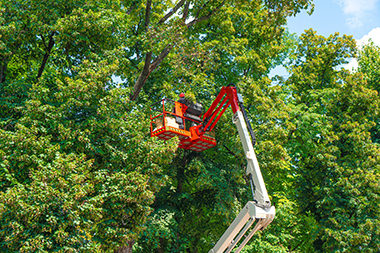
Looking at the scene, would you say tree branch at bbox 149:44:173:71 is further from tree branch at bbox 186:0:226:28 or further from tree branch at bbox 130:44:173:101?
tree branch at bbox 186:0:226:28

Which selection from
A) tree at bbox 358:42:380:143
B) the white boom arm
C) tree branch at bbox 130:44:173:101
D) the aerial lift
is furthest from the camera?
tree at bbox 358:42:380:143

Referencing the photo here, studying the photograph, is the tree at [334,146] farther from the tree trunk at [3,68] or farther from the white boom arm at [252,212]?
the tree trunk at [3,68]

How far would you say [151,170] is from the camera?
480 inches

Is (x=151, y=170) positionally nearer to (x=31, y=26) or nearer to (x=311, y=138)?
(x=31, y=26)

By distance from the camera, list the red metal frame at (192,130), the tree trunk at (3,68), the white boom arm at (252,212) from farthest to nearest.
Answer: the red metal frame at (192,130) < the tree trunk at (3,68) < the white boom arm at (252,212)

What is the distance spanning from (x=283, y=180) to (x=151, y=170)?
504 inches

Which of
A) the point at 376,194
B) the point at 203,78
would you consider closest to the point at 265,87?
the point at 203,78

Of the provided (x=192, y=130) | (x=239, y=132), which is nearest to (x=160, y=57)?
(x=192, y=130)

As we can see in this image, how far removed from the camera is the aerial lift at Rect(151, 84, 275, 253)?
29.8 ft

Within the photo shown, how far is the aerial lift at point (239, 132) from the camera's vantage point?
358 inches

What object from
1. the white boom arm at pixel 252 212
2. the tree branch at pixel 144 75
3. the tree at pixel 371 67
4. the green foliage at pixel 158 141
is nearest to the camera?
the white boom arm at pixel 252 212

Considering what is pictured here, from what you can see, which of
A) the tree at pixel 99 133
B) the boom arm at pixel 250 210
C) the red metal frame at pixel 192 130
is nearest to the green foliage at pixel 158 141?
the tree at pixel 99 133

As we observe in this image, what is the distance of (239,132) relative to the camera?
10.9m

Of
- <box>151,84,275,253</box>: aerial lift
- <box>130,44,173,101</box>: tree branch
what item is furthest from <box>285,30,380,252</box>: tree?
<box>130,44,173,101</box>: tree branch
